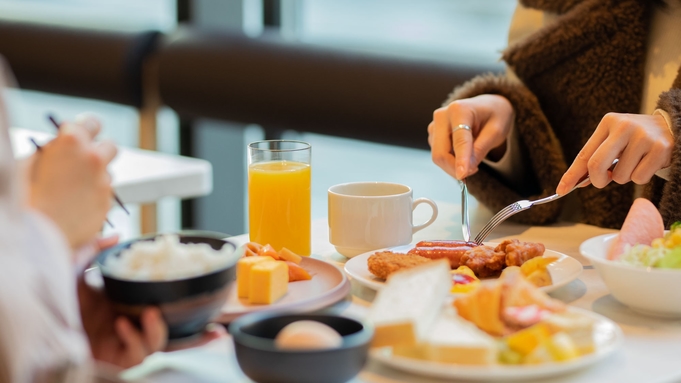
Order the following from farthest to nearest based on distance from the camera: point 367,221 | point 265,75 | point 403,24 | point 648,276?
point 403,24
point 265,75
point 367,221
point 648,276

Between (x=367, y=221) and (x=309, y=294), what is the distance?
9.7 inches

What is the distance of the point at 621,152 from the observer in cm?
119

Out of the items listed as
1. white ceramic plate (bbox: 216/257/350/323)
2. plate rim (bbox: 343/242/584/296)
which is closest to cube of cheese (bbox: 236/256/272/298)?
white ceramic plate (bbox: 216/257/350/323)

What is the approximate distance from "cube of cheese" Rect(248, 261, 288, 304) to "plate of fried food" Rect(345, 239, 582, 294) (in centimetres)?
12

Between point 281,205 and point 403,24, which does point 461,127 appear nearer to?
point 281,205

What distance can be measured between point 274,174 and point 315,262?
0.19 meters

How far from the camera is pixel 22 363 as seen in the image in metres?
0.56

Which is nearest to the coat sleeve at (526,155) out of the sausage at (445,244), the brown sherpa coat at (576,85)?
the brown sherpa coat at (576,85)

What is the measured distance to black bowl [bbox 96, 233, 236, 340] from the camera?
70 centimetres

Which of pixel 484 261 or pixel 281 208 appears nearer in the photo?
pixel 484 261

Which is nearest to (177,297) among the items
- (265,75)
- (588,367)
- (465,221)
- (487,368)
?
(487,368)

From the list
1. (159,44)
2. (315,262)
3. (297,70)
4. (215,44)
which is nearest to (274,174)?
(315,262)

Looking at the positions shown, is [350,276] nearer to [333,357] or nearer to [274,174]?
[274,174]

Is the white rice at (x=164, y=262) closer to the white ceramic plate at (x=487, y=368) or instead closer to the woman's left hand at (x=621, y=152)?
the white ceramic plate at (x=487, y=368)
